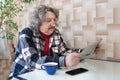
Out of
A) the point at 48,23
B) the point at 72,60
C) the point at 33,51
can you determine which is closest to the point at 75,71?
the point at 72,60

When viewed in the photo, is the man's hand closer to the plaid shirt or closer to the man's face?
the plaid shirt

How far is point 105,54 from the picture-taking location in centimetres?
152

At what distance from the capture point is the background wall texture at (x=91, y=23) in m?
1.44

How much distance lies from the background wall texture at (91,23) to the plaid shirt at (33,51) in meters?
0.17

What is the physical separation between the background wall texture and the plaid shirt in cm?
17

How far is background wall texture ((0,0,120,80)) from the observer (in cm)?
144

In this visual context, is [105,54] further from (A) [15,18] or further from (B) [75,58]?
(A) [15,18]

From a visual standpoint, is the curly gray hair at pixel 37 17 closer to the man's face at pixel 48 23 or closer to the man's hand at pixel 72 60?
the man's face at pixel 48 23

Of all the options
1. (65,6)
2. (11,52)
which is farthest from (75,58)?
(11,52)

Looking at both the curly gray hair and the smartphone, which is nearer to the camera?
the smartphone

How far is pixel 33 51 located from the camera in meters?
1.33

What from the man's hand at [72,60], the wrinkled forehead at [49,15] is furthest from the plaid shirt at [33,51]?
the wrinkled forehead at [49,15]

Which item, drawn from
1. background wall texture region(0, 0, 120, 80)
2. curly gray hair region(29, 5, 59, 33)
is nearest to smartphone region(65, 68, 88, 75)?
background wall texture region(0, 0, 120, 80)

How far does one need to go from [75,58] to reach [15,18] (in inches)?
66.4
